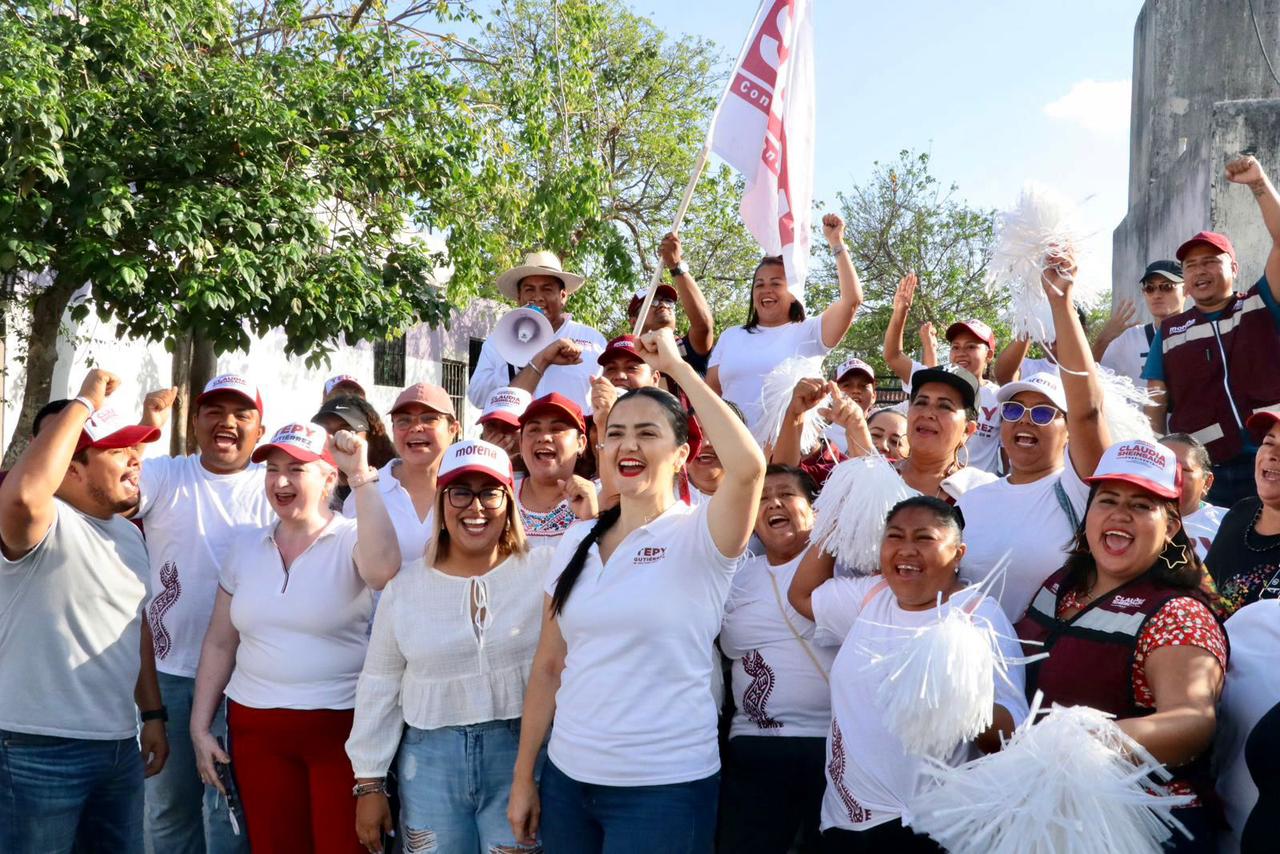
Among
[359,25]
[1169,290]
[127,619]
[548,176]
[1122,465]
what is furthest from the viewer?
[548,176]

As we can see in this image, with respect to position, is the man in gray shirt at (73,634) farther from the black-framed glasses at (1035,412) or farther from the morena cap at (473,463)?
the black-framed glasses at (1035,412)

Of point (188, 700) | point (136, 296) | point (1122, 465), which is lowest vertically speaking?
Result: point (188, 700)

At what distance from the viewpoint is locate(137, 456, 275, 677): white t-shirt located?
13.8 ft

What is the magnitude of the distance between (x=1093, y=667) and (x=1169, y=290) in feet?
12.4

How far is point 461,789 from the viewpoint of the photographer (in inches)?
134

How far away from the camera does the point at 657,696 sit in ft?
10.1

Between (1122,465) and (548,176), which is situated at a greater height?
(548,176)

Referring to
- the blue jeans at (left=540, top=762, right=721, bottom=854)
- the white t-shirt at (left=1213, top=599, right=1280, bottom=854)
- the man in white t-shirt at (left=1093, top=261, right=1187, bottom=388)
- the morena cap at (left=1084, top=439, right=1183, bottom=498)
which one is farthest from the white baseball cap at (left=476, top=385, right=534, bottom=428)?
the man in white t-shirt at (left=1093, top=261, right=1187, bottom=388)

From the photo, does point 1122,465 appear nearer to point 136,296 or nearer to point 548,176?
point 136,296

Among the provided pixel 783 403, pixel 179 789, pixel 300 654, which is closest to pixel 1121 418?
pixel 783 403

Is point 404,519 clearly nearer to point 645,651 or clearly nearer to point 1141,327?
point 645,651

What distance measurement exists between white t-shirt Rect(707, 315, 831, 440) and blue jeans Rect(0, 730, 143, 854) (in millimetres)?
2933

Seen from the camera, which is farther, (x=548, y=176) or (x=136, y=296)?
(x=548, y=176)

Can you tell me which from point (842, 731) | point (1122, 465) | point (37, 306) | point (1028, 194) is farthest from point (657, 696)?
point (37, 306)
